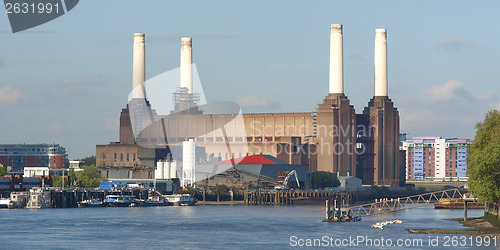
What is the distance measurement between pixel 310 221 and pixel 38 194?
55.3 metres

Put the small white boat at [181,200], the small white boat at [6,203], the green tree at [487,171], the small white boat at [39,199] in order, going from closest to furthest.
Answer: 1. the green tree at [487,171]
2. the small white boat at [6,203]
3. the small white boat at [39,199]
4. the small white boat at [181,200]

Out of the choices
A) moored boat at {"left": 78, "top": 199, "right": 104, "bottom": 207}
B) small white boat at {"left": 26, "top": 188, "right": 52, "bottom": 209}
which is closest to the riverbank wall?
small white boat at {"left": 26, "top": 188, "right": 52, "bottom": 209}

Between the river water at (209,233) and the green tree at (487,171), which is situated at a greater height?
the green tree at (487,171)

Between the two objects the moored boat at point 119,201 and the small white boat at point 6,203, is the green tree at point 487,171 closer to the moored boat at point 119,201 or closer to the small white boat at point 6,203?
the small white boat at point 6,203

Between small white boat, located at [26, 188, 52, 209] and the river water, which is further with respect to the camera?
small white boat, located at [26, 188, 52, 209]

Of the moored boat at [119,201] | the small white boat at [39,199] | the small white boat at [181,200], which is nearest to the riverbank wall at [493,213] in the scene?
the small white boat at [39,199]

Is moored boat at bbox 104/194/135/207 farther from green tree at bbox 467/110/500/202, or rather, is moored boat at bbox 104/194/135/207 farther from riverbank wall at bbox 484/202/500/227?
green tree at bbox 467/110/500/202

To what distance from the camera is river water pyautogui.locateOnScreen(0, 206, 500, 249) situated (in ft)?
285

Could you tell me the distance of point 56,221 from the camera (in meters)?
118

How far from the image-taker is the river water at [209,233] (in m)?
86.9

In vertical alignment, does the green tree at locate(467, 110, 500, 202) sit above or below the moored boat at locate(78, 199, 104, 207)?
above

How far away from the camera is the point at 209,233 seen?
101 meters

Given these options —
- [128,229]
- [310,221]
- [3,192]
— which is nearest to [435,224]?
[310,221]

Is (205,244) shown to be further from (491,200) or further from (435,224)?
(435,224)
